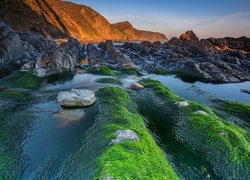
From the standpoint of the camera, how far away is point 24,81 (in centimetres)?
2769

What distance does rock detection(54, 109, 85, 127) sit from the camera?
16219mm

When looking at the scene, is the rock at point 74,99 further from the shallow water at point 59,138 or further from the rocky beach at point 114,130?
the shallow water at point 59,138

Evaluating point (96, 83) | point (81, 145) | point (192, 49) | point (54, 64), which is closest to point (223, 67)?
point (192, 49)

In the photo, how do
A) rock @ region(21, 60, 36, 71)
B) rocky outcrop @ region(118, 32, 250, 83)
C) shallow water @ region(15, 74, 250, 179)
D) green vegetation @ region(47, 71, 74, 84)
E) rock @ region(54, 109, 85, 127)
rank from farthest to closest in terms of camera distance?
rocky outcrop @ region(118, 32, 250, 83), rock @ region(21, 60, 36, 71), green vegetation @ region(47, 71, 74, 84), rock @ region(54, 109, 85, 127), shallow water @ region(15, 74, 250, 179)

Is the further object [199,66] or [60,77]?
[199,66]

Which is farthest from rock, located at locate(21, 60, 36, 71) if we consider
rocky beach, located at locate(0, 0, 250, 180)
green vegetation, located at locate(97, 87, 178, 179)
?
green vegetation, located at locate(97, 87, 178, 179)

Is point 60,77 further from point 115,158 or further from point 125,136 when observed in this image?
point 115,158

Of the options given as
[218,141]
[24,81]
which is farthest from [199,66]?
[24,81]

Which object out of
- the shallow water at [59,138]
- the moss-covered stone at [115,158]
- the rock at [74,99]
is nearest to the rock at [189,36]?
the shallow water at [59,138]

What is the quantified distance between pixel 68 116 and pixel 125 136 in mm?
7026

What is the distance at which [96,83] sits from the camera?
30016mm

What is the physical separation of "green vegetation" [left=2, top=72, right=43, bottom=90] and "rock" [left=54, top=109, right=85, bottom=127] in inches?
403

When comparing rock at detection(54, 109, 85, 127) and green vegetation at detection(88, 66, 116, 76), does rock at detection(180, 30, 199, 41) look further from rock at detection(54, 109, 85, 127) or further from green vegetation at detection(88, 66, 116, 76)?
rock at detection(54, 109, 85, 127)

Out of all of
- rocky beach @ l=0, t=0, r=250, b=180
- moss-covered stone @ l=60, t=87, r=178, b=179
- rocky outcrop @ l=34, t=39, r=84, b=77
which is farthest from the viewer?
A: rocky outcrop @ l=34, t=39, r=84, b=77
